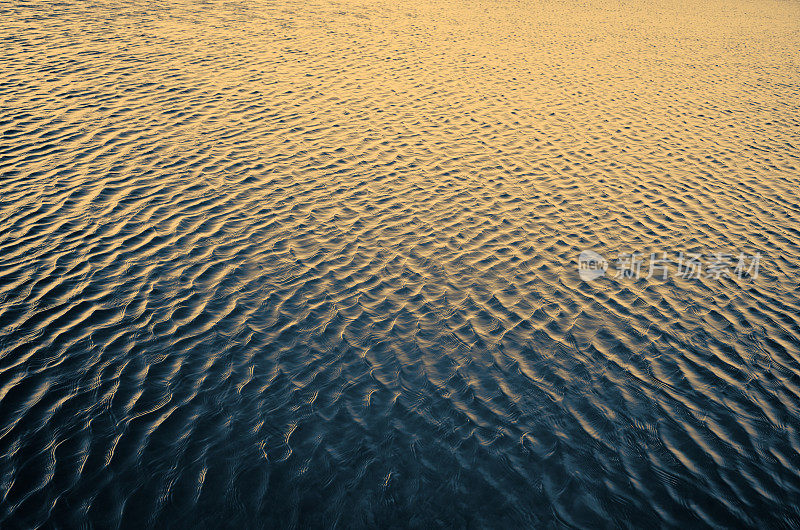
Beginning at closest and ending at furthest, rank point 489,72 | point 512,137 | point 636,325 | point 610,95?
point 636,325 < point 512,137 < point 610,95 < point 489,72

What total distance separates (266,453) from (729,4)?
282ft

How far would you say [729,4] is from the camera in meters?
74.2

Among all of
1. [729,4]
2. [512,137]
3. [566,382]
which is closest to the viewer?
[566,382]

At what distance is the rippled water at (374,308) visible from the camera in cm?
1038

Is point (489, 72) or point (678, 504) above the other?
point (678, 504)

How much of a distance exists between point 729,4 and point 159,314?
84.7 m

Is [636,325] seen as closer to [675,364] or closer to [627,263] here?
[675,364]

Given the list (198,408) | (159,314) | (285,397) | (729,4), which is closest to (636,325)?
(285,397)

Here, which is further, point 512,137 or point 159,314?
point 512,137

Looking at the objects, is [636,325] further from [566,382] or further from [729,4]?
[729,4]

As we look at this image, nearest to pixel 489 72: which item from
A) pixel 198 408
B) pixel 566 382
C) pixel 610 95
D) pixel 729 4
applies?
pixel 610 95

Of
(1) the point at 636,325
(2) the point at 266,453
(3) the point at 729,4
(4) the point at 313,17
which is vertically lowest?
(3) the point at 729,4

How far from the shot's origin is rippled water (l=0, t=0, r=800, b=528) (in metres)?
10.4

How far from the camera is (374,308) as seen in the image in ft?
48.4
